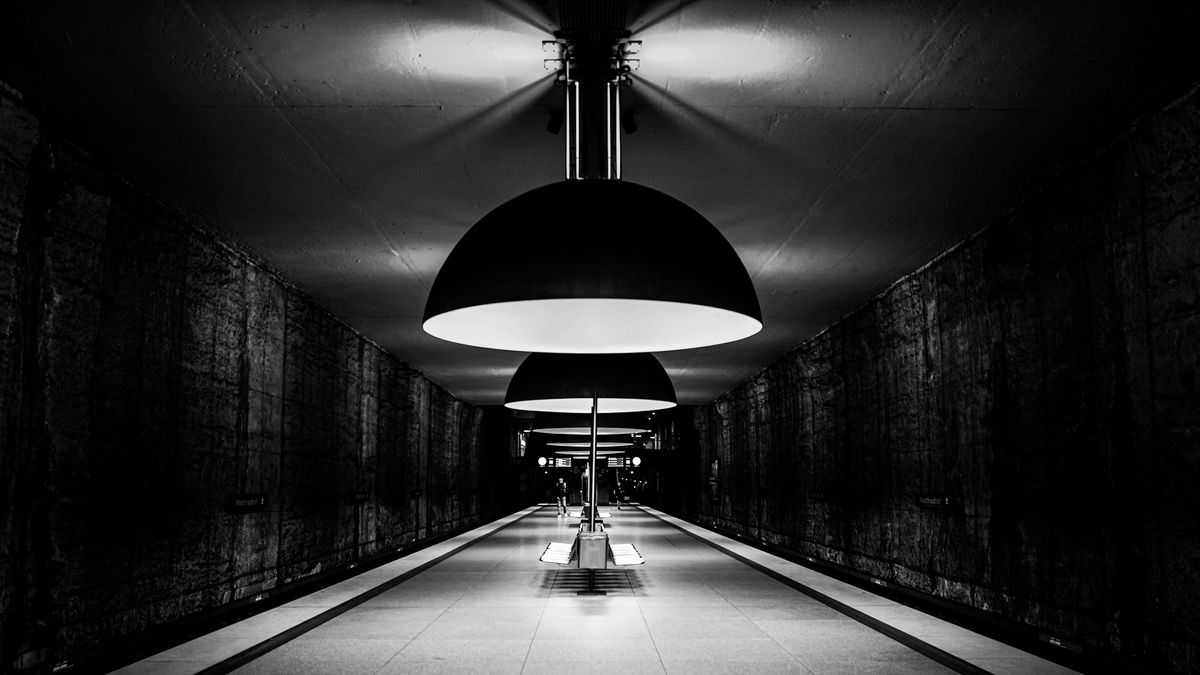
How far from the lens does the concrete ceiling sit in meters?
4.55

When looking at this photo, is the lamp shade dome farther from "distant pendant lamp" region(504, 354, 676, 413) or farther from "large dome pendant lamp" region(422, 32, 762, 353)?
"distant pendant lamp" region(504, 354, 676, 413)

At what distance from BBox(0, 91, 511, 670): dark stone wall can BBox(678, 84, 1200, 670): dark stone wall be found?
663 cm

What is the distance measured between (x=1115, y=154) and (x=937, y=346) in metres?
3.80

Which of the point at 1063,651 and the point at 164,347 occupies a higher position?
the point at 164,347

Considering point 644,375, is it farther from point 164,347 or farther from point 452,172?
point 164,347

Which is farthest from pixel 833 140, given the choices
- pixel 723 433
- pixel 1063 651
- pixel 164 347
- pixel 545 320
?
pixel 723 433

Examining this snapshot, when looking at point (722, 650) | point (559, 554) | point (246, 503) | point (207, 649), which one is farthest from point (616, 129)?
point (246, 503)

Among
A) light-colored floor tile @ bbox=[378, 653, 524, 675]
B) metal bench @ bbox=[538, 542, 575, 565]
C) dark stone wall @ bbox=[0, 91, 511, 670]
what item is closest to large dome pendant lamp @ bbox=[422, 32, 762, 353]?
light-colored floor tile @ bbox=[378, 653, 524, 675]

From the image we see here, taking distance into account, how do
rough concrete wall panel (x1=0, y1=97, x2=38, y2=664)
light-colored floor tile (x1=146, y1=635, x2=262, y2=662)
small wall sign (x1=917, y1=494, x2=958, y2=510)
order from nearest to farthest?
1. rough concrete wall panel (x1=0, y1=97, x2=38, y2=664)
2. light-colored floor tile (x1=146, y1=635, x2=262, y2=662)
3. small wall sign (x1=917, y1=494, x2=958, y2=510)

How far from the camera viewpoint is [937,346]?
385 inches

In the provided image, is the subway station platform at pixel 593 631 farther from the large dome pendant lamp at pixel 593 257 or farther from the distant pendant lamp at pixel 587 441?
the distant pendant lamp at pixel 587 441

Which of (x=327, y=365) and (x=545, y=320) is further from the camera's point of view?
(x=327, y=365)

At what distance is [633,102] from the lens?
5.61 m

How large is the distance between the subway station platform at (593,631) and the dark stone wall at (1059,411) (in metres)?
0.89
